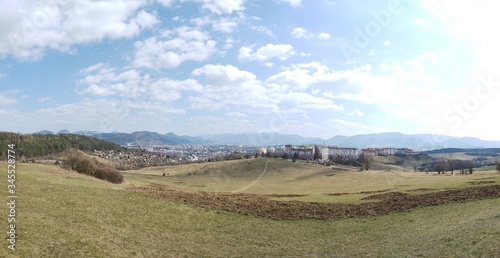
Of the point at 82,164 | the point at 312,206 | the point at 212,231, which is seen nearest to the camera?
the point at 212,231

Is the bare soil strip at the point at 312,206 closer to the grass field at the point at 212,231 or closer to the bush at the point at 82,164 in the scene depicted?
the grass field at the point at 212,231

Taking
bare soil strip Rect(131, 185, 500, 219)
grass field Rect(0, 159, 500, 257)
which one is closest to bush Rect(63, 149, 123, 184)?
grass field Rect(0, 159, 500, 257)

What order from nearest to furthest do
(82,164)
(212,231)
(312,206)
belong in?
A: 1. (212,231)
2. (312,206)
3. (82,164)

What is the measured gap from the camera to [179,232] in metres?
23.1

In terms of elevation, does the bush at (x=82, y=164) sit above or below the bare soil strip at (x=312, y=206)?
above

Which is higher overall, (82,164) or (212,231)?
(82,164)

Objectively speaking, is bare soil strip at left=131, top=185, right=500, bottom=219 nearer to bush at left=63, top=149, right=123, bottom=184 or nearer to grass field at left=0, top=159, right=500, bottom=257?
grass field at left=0, top=159, right=500, bottom=257

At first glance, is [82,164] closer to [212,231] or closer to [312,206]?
[312,206]

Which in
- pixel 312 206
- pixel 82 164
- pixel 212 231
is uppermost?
pixel 82 164

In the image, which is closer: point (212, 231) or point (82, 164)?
point (212, 231)

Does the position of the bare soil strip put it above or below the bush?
below

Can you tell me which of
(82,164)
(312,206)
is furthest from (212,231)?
(82,164)

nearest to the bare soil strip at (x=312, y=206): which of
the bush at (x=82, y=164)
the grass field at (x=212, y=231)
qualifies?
the grass field at (x=212, y=231)

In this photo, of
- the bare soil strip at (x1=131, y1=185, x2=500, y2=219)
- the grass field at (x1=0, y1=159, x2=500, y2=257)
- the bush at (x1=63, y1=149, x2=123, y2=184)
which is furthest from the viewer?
the bush at (x1=63, y1=149, x2=123, y2=184)
